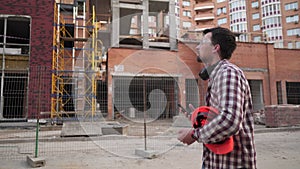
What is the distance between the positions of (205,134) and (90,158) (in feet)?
16.1

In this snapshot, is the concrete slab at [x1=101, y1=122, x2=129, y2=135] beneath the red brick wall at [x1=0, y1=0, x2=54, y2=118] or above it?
beneath

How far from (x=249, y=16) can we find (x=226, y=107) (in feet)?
176

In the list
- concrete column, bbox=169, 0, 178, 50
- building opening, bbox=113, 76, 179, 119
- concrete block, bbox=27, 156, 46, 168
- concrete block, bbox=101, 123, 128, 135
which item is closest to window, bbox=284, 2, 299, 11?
concrete column, bbox=169, 0, 178, 50

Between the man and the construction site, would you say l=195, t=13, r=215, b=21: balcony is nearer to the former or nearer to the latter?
the construction site

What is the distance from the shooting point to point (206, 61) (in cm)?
178

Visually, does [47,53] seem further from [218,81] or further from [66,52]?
[218,81]

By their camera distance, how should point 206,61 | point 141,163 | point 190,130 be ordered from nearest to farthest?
point 190,130
point 206,61
point 141,163

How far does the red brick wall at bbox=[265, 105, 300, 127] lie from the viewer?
12.3 m

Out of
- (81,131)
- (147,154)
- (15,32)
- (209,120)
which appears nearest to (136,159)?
(147,154)

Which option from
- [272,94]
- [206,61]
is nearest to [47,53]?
[206,61]

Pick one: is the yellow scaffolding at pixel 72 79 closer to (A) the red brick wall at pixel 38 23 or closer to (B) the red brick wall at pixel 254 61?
(A) the red brick wall at pixel 38 23

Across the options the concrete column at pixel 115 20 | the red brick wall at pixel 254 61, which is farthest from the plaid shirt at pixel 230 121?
the concrete column at pixel 115 20

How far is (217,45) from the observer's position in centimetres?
169

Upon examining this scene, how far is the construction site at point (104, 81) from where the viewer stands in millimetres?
8641
